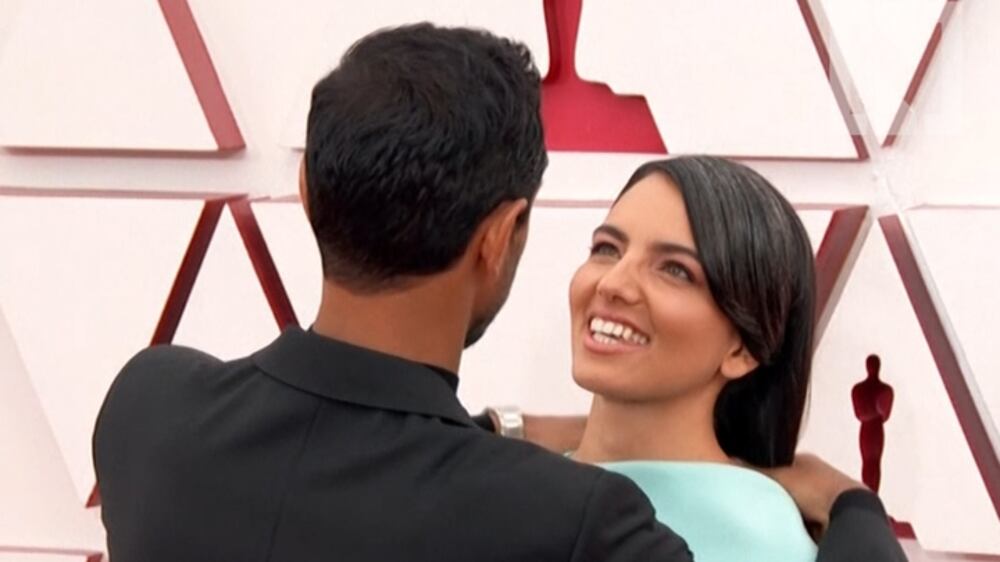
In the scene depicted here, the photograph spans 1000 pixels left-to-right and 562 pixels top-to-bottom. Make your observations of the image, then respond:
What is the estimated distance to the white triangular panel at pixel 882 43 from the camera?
1103 mm

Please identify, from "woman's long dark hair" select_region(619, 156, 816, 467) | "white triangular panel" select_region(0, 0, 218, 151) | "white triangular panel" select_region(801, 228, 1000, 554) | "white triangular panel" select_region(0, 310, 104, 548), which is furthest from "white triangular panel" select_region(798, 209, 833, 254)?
"white triangular panel" select_region(0, 310, 104, 548)

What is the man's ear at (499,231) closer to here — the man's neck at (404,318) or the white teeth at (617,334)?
the man's neck at (404,318)

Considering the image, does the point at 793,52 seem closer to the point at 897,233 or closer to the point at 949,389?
the point at 897,233

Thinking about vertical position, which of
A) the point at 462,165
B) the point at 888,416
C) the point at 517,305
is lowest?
the point at 888,416

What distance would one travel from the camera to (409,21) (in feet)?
4.07

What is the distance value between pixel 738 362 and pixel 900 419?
24 centimetres

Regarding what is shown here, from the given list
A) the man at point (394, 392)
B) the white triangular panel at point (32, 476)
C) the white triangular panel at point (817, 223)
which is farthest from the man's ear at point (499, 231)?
the white triangular panel at point (32, 476)

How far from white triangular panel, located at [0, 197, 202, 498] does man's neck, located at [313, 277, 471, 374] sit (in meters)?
0.56

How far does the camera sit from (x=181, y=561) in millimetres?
748

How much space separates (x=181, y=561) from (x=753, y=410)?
39cm

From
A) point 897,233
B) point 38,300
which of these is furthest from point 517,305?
point 38,300

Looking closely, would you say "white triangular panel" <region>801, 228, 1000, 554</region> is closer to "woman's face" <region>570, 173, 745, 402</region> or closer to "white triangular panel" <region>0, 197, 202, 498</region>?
"woman's face" <region>570, 173, 745, 402</region>

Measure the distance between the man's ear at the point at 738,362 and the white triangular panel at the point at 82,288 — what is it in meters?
0.53

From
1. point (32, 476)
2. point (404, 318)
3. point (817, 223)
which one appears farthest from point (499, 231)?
point (32, 476)
